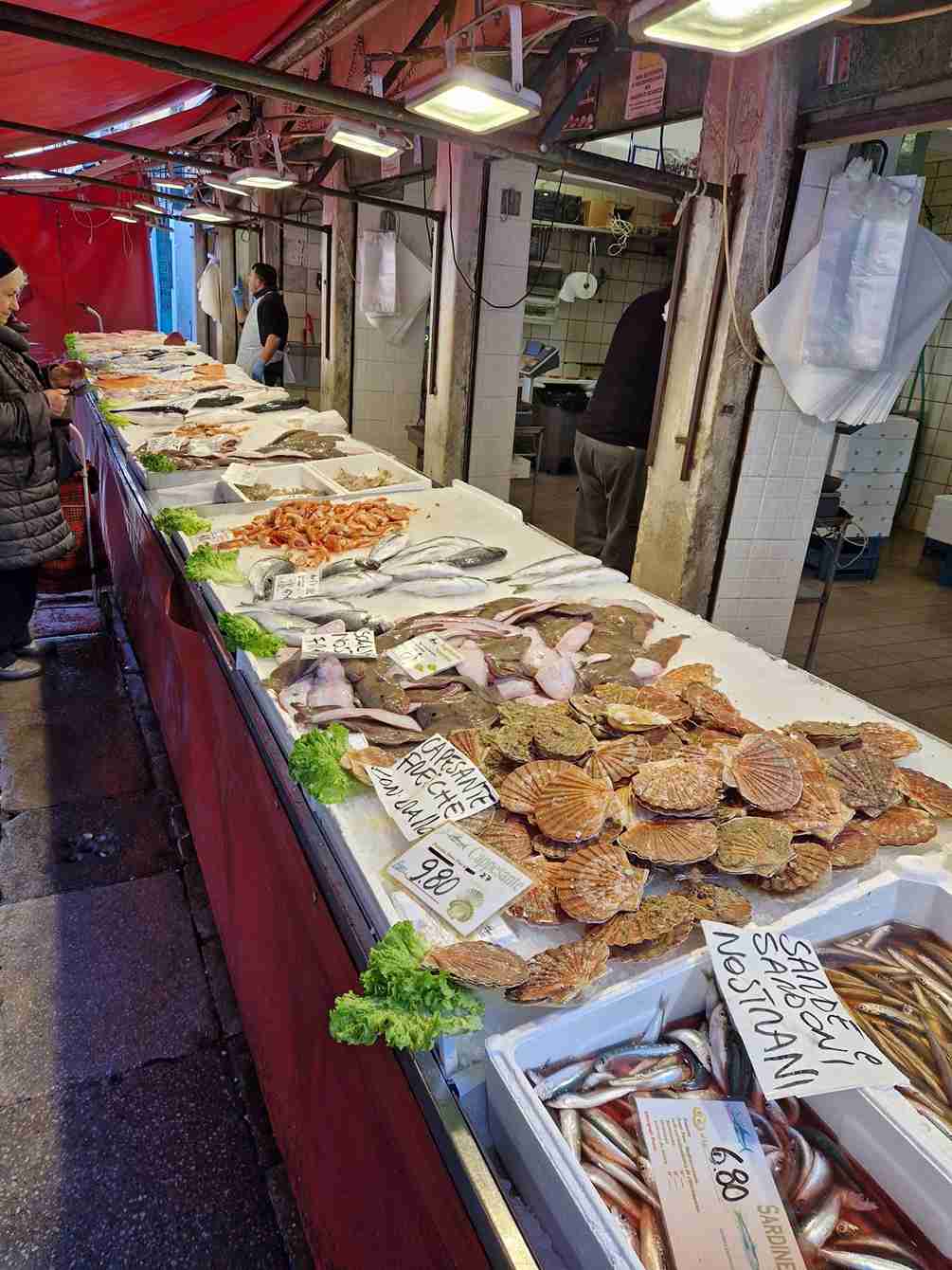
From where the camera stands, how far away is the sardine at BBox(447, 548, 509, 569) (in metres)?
2.94

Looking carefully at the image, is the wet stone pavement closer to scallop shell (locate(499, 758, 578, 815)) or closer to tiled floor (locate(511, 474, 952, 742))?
scallop shell (locate(499, 758, 578, 815))

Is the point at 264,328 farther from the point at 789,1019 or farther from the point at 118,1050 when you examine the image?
the point at 789,1019

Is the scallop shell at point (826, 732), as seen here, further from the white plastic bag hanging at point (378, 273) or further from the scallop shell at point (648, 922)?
the white plastic bag hanging at point (378, 273)

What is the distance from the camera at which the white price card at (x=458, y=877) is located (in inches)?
52.6

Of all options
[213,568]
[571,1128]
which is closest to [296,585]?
[213,568]

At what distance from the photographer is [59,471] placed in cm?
422

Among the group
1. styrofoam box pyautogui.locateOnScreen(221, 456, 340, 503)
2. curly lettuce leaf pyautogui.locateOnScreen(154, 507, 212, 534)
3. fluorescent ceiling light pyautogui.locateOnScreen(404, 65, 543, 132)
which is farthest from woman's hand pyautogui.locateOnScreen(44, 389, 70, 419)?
fluorescent ceiling light pyautogui.locateOnScreen(404, 65, 543, 132)

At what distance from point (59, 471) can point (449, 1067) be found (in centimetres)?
399

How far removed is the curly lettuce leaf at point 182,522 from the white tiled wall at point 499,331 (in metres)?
3.94

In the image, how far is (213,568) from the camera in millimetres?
2781

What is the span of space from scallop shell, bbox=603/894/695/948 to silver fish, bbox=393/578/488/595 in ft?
5.00

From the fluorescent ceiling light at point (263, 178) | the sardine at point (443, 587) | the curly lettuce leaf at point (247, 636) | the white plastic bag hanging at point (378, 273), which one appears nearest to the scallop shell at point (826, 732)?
the sardine at point (443, 587)

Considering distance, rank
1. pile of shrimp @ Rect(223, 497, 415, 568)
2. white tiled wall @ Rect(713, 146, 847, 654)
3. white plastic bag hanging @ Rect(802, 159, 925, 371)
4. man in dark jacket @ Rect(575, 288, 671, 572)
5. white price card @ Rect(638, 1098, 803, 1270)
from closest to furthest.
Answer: white price card @ Rect(638, 1098, 803, 1270), pile of shrimp @ Rect(223, 497, 415, 568), white plastic bag hanging @ Rect(802, 159, 925, 371), white tiled wall @ Rect(713, 146, 847, 654), man in dark jacket @ Rect(575, 288, 671, 572)

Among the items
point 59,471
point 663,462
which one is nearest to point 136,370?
point 59,471
